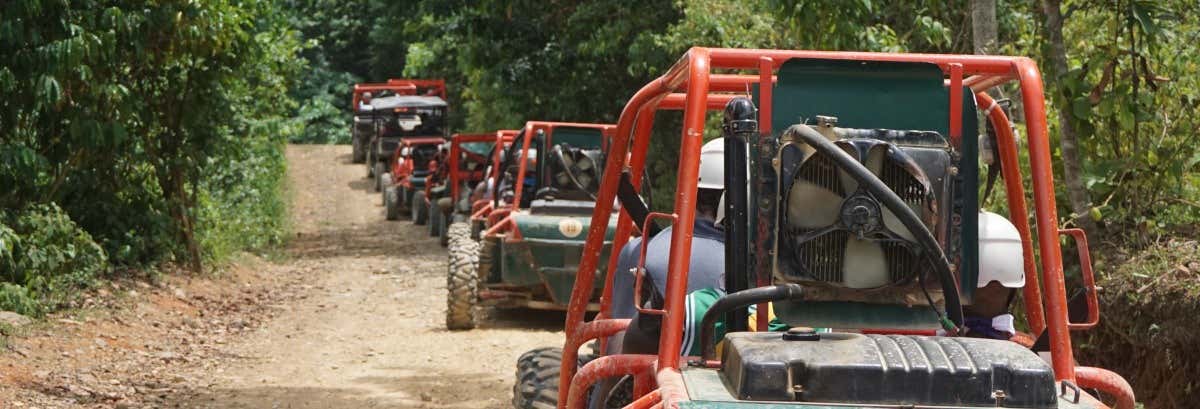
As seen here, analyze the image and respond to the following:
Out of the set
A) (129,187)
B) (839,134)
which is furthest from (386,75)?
(839,134)

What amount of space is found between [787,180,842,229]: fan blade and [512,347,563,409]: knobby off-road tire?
2103mm

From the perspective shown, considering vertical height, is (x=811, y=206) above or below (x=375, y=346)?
above

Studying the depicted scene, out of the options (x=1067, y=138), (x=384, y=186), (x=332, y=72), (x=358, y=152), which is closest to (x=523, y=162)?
(x=1067, y=138)

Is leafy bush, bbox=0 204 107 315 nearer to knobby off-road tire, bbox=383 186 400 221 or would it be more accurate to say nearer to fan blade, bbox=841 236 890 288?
fan blade, bbox=841 236 890 288

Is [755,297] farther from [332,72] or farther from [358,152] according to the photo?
[332,72]

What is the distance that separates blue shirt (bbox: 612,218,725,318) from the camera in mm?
4875

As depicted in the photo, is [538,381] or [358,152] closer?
[538,381]

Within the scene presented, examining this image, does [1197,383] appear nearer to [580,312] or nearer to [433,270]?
[580,312]

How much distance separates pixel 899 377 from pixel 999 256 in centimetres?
97

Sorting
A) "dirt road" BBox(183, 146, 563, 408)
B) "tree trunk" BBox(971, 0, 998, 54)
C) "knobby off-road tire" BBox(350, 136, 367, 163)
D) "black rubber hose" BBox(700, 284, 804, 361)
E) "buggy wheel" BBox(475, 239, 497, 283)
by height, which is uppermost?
"tree trunk" BBox(971, 0, 998, 54)

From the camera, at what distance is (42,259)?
10.3 meters

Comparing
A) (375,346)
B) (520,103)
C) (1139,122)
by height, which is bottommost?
(375,346)

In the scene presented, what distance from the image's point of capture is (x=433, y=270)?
55.9 feet

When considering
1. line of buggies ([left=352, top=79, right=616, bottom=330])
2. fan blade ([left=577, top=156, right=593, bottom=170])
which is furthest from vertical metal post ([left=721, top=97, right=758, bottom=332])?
fan blade ([left=577, top=156, right=593, bottom=170])
